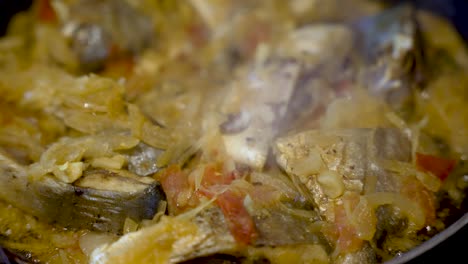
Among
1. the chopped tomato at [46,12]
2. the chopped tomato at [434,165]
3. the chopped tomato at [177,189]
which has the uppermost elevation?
the chopped tomato at [46,12]

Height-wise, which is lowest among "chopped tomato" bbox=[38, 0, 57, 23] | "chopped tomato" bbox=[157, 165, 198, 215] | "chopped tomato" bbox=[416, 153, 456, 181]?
"chopped tomato" bbox=[416, 153, 456, 181]

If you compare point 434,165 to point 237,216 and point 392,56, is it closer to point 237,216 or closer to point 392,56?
point 392,56

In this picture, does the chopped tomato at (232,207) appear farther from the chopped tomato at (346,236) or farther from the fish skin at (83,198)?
the chopped tomato at (346,236)

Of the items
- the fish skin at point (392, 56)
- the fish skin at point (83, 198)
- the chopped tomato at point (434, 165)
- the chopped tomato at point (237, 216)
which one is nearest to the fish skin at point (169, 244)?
the chopped tomato at point (237, 216)

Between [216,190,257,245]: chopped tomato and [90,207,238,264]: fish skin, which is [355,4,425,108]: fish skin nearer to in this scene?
[216,190,257,245]: chopped tomato

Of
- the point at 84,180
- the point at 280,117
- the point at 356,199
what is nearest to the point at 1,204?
the point at 84,180

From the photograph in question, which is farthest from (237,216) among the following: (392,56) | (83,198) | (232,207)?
(392,56)

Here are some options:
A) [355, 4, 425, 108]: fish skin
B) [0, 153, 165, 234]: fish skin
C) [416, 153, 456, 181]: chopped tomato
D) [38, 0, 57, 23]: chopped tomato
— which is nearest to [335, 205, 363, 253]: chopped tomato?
[416, 153, 456, 181]: chopped tomato

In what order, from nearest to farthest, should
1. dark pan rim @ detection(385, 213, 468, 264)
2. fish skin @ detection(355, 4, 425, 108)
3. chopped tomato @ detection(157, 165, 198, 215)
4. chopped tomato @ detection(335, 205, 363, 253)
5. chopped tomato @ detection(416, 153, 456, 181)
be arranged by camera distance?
dark pan rim @ detection(385, 213, 468, 264)
chopped tomato @ detection(335, 205, 363, 253)
chopped tomato @ detection(157, 165, 198, 215)
chopped tomato @ detection(416, 153, 456, 181)
fish skin @ detection(355, 4, 425, 108)

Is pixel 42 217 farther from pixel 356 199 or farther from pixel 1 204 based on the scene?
pixel 356 199
